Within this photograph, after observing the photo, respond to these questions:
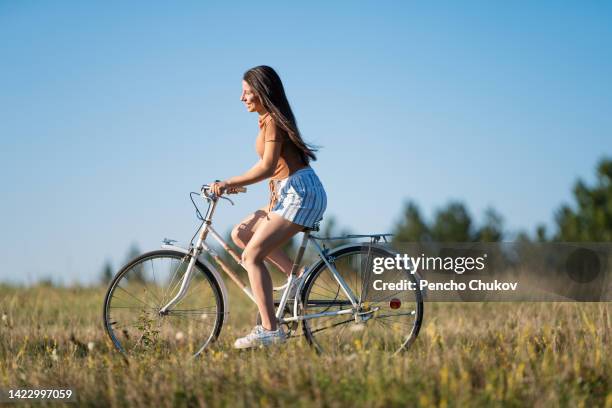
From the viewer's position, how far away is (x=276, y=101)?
5.73 metres

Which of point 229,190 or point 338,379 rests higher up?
point 229,190

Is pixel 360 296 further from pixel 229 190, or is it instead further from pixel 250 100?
pixel 250 100

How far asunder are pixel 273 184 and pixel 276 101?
0.66 meters

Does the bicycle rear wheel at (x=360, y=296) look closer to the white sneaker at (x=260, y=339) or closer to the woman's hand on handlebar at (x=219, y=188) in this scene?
the white sneaker at (x=260, y=339)

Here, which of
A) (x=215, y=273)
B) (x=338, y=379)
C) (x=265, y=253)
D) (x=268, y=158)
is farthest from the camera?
(x=215, y=273)

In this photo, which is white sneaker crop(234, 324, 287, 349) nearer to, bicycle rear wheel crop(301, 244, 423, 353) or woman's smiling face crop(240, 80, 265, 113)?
bicycle rear wheel crop(301, 244, 423, 353)

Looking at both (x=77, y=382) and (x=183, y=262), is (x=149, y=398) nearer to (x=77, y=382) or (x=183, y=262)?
(x=77, y=382)

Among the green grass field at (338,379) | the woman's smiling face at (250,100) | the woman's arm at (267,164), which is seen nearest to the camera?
→ the green grass field at (338,379)

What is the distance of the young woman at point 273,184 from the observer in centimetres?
566

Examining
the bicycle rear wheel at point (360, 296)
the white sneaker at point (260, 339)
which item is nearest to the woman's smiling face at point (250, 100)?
the bicycle rear wheel at point (360, 296)

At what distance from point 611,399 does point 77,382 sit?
322cm

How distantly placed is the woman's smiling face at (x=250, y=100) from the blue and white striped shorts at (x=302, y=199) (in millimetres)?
599

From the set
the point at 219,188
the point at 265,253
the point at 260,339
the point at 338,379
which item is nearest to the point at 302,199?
the point at 265,253

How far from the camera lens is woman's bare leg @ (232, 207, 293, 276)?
5910 mm
